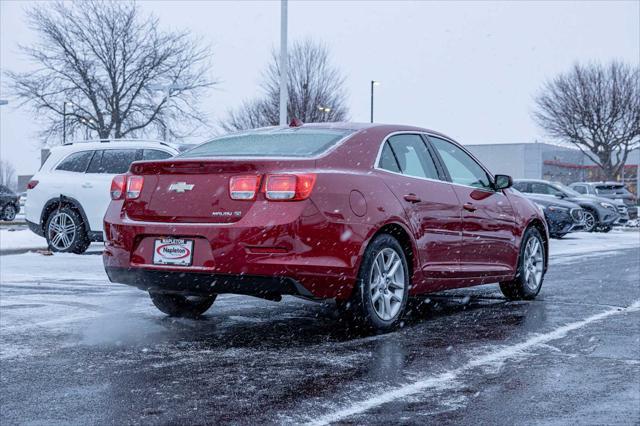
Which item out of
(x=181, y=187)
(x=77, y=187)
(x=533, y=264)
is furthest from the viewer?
(x=77, y=187)

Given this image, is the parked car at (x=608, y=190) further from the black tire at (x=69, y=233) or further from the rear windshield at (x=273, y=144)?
the rear windshield at (x=273, y=144)

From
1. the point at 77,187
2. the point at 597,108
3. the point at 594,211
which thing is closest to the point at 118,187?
the point at 77,187

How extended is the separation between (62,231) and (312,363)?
9084mm

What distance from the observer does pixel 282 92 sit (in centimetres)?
2080

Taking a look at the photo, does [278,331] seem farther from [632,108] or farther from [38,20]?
[632,108]

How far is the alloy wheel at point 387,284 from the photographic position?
616cm

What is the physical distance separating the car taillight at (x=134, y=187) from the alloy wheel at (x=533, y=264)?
384 centimetres

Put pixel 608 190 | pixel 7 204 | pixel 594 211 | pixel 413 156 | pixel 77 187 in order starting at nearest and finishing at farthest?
pixel 413 156, pixel 77 187, pixel 594 211, pixel 7 204, pixel 608 190

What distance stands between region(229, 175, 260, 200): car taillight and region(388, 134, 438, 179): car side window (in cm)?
140

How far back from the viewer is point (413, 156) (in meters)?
6.91

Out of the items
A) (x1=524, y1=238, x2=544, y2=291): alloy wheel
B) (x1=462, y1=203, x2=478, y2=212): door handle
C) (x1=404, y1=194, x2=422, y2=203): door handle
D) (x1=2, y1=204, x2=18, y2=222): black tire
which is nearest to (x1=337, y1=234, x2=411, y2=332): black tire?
(x1=404, y1=194, x2=422, y2=203): door handle

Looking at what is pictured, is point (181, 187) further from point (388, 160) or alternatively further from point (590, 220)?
point (590, 220)

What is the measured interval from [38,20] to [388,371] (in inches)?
1339

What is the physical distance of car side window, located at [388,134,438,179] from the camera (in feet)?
22.0
